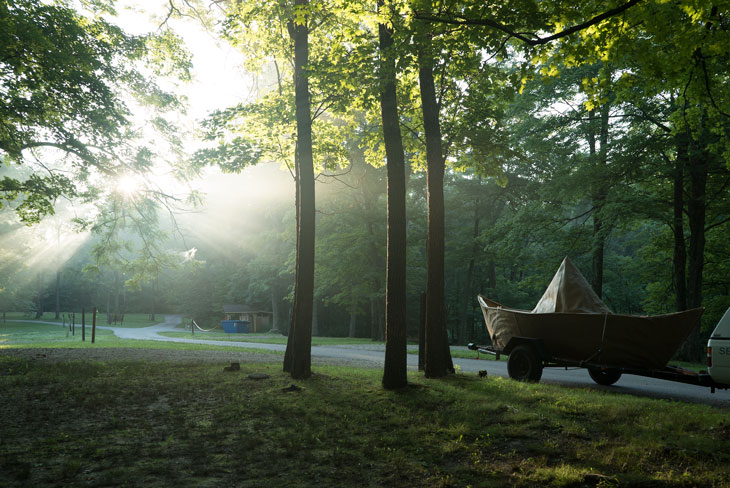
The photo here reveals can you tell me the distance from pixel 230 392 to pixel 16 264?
170ft

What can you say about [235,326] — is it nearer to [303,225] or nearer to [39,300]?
[303,225]

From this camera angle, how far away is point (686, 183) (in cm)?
1859

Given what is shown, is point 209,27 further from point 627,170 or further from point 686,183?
point 686,183

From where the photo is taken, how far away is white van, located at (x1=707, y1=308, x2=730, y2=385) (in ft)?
23.2

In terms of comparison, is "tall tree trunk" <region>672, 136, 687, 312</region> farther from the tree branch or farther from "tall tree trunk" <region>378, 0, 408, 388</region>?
the tree branch

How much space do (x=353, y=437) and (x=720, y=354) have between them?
5720 millimetres

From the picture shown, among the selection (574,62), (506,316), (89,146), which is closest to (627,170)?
(506,316)

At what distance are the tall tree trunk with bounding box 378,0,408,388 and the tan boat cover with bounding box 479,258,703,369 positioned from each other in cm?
269

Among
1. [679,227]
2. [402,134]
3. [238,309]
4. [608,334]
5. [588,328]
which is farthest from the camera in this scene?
[238,309]

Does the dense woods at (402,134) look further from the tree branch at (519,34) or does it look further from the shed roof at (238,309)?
the shed roof at (238,309)

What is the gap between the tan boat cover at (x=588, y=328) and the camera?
8.00 metres

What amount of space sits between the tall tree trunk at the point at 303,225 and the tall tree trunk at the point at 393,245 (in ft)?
6.68

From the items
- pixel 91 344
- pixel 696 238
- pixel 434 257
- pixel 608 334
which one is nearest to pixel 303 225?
pixel 434 257

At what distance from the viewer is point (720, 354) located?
7.16 m
